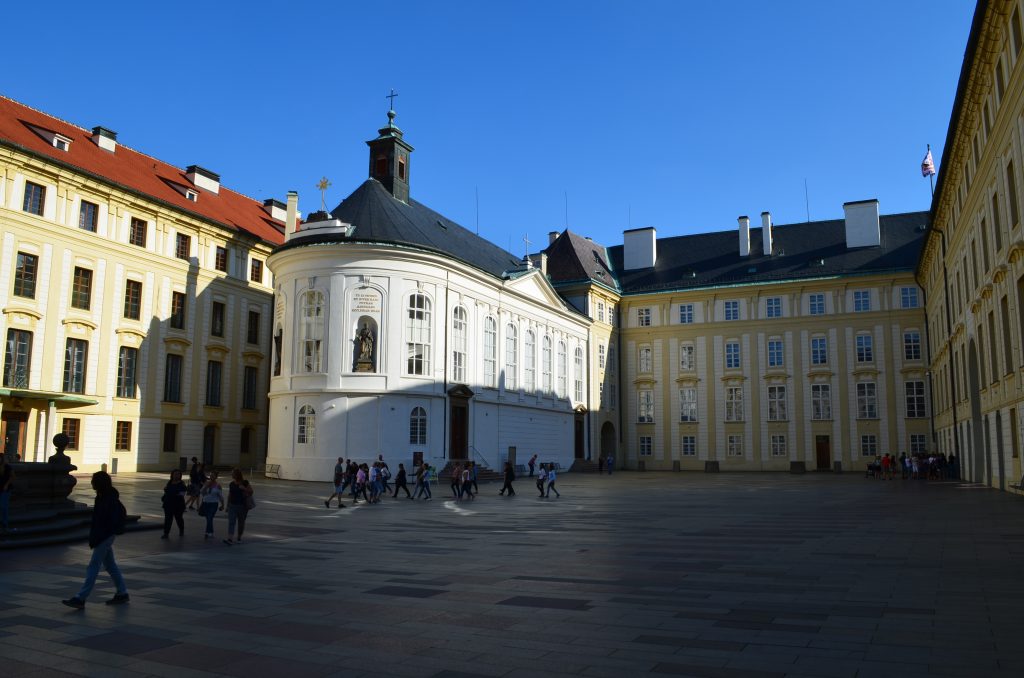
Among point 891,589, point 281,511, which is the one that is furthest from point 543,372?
point 891,589

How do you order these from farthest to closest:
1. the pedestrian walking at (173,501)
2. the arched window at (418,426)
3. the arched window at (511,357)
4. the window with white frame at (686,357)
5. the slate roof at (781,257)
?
1. the window with white frame at (686,357)
2. the slate roof at (781,257)
3. the arched window at (511,357)
4. the arched window at (418,426)
5. the pedestrian walking at (173,501)

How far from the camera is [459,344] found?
47.8 metres

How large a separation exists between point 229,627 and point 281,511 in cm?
1714

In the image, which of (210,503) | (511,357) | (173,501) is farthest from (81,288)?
(210,503)

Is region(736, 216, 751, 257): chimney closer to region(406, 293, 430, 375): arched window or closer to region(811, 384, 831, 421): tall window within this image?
region(811, 384, 831, 421): tall window

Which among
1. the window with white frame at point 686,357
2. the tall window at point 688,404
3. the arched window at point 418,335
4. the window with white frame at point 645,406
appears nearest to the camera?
the arched window at point 418,335

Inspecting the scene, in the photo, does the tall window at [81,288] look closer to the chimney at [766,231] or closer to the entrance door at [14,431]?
the entrance door at [14,431]

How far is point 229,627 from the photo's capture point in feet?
28.9

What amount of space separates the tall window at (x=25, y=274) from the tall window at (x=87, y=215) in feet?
10.6

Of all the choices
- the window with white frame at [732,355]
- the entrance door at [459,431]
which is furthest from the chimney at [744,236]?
the entrance door at [459,431]

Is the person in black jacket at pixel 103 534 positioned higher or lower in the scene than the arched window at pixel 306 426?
lower

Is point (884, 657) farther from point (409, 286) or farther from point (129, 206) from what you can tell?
point (129, 206)

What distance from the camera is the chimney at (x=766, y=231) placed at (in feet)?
222

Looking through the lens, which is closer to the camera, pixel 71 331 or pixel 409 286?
pixel 71 331
